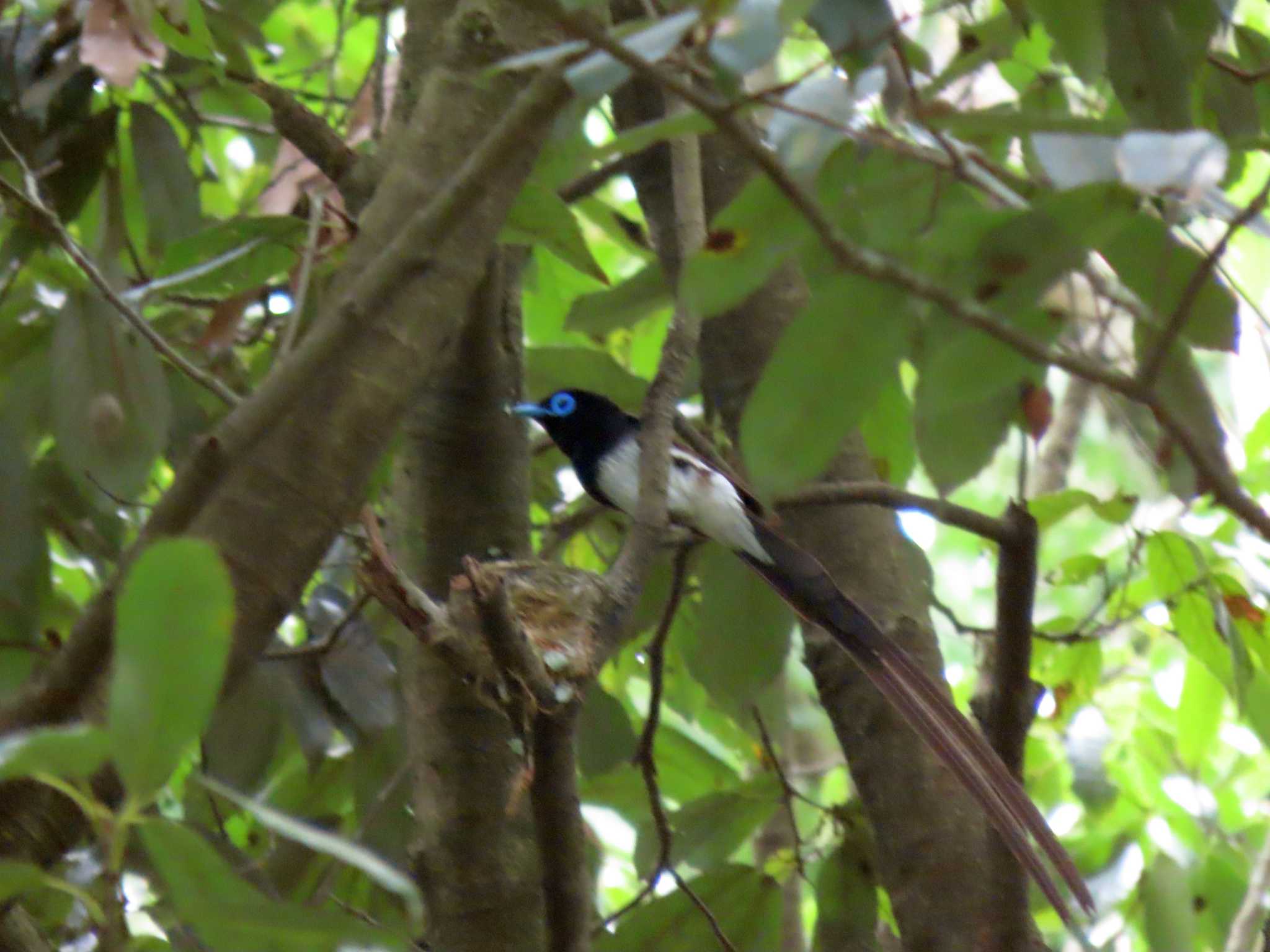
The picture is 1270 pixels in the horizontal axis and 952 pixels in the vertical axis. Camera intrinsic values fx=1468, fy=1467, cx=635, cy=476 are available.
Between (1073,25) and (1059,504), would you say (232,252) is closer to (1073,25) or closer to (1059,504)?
(1073,25)

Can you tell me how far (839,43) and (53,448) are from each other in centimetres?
194

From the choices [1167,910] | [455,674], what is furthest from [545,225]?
[1167,910]

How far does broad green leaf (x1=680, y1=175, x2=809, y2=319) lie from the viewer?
3.39ft

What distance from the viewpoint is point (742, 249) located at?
3.43 feet

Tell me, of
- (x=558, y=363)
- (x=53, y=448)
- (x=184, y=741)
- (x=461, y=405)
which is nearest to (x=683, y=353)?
(x=461, y=405)

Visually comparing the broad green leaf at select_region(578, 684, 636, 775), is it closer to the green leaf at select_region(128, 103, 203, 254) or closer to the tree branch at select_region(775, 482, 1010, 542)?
the tree branch at select_region(775, 482, 1010, 542)

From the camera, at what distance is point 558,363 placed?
247cm

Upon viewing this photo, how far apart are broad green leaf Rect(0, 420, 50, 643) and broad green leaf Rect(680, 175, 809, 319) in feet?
4.59

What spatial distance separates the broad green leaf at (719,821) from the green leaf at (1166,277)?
4.75 feet

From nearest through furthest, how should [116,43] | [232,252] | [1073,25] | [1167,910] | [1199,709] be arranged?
[1073,25], [116,43], [232,252], [1167,910], [1199,709]

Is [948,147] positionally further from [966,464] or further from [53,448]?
[53,448]

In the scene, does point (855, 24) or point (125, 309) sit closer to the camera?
point (855, 24)

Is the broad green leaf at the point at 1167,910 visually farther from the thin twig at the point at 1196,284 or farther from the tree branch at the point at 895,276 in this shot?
the thin twig at the point at 1196,284

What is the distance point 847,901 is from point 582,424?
3.77 feet
